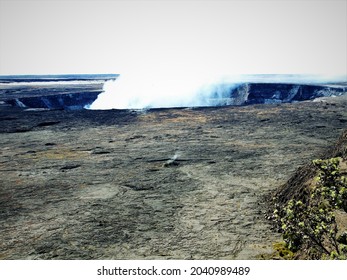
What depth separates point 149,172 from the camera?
29.1 ft

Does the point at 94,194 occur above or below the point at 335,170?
below

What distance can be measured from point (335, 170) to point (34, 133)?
15.0 m

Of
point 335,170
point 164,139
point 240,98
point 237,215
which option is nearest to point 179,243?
point 237,215

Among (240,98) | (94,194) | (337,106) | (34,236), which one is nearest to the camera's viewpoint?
(34,236)

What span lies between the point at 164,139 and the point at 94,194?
6448mm

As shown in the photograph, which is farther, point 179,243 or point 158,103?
point 158,103

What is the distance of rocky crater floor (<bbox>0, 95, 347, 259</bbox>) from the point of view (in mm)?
5051

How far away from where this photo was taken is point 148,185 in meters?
7.78

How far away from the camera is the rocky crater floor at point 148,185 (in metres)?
5.05
